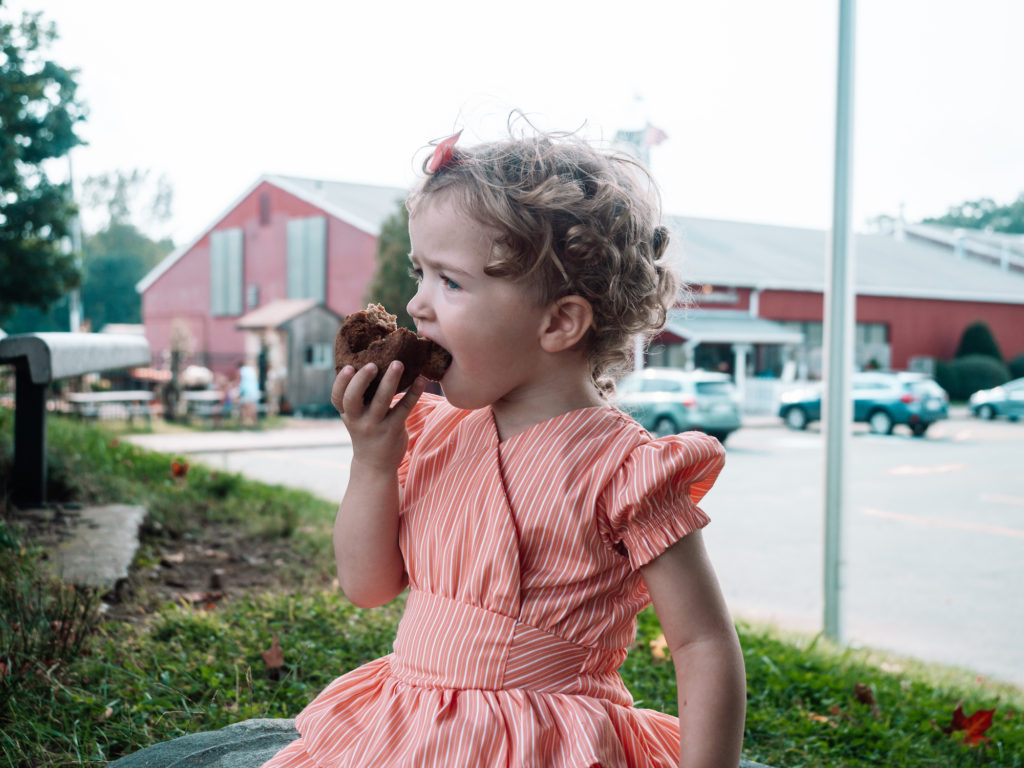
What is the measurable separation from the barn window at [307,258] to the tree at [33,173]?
14134mm

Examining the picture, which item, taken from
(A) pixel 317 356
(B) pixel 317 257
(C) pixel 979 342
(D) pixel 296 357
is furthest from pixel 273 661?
(C) pixel 979 342

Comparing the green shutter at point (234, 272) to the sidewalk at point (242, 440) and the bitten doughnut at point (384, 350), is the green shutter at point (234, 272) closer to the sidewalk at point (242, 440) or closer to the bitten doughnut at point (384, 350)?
the sidewalk at point (242, 440)

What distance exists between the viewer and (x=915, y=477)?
12609 mm

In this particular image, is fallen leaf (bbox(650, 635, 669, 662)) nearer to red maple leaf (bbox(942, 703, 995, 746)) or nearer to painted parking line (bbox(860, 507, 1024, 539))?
red maple leaf (bbox(942, 703, 995, 746))

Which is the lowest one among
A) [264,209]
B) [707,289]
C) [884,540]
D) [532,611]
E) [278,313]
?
[884,540]

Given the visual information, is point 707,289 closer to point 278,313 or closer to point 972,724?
point 278,313

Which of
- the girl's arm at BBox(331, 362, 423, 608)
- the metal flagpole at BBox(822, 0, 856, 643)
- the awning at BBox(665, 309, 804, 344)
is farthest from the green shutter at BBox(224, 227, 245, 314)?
the girl's arm at BBox(331, 362, 423, 608)

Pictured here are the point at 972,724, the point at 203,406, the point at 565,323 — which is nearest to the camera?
the point at 565,323

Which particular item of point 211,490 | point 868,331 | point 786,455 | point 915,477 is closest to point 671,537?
point 211,490

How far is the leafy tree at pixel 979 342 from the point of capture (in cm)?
2980

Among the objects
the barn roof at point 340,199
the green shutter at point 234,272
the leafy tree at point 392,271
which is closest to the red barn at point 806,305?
the leafy tree at point 392,271

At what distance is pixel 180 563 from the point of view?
4324 mm

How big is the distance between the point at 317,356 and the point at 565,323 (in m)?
23.3

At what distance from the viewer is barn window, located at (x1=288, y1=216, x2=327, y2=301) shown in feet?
86.3
